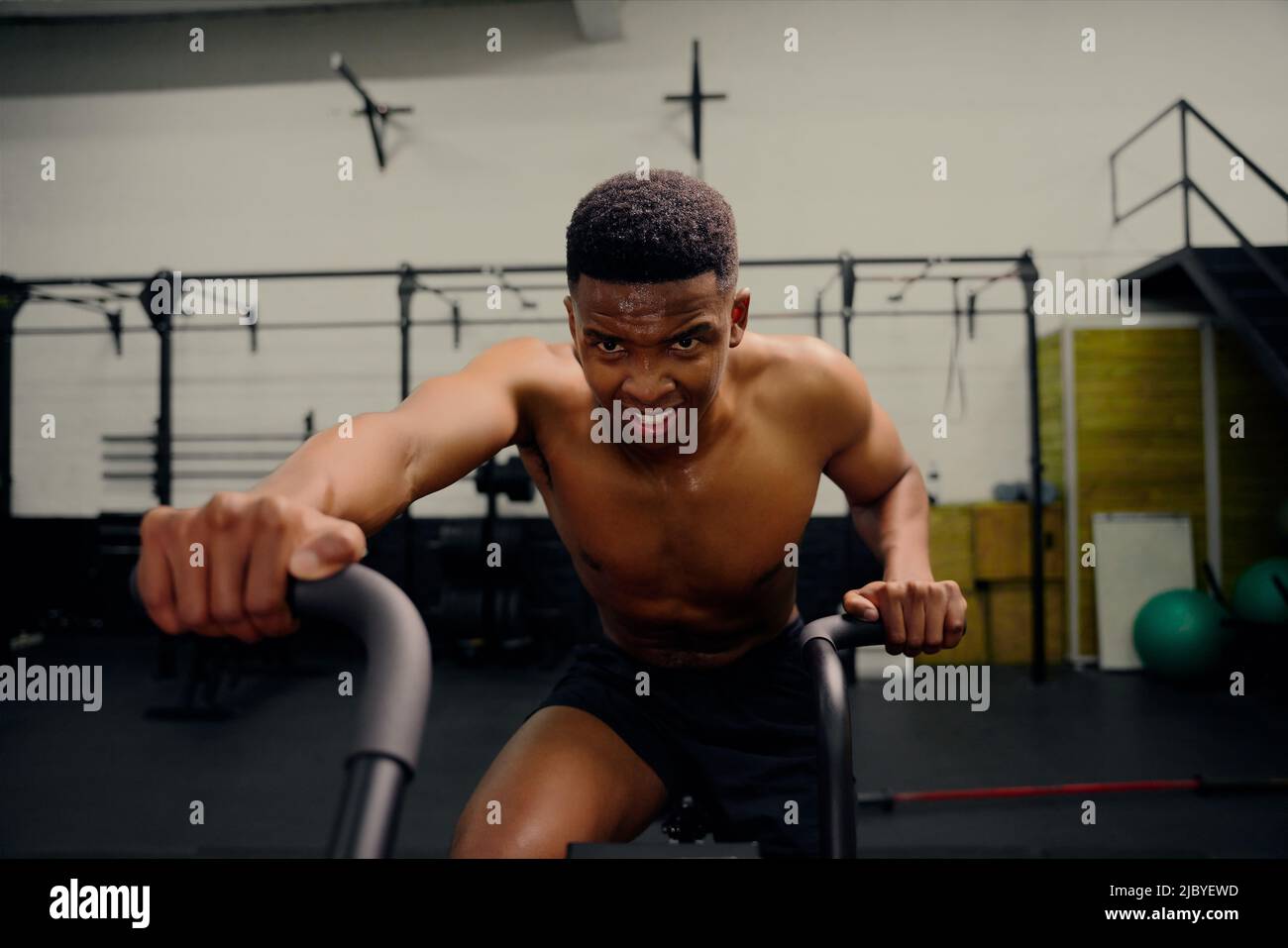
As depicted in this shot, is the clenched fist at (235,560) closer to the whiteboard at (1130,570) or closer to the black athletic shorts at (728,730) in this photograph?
the black athletic shorts at (728,730)

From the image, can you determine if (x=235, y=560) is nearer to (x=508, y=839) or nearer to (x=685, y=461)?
(x=508, y=839)

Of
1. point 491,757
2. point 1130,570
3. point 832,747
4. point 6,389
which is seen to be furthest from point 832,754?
point 6,389

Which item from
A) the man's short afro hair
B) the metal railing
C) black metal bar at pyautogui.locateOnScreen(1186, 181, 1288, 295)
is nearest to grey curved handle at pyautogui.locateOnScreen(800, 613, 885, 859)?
the man's short afro hair

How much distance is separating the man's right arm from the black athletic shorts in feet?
1.35

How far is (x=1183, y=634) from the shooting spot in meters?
3.06

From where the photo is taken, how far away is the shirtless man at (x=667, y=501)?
73 centimetres

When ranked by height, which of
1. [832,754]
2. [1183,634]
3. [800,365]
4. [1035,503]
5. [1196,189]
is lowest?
[1183,634]

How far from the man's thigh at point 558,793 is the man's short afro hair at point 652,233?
1.97 ft

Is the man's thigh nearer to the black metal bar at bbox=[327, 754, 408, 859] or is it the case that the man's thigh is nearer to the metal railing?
the black metal bar at bbox=[327, 754, 408, 859]

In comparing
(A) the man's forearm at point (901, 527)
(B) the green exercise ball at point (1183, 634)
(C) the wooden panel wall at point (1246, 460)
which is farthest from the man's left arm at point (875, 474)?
(C) the wooden panel wall at point (1246, 460)

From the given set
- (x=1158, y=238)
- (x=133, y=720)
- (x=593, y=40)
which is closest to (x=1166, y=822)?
(x=1158, y=238)

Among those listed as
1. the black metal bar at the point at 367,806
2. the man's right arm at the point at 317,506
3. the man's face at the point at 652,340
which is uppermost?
the man's face at the point at 652,340

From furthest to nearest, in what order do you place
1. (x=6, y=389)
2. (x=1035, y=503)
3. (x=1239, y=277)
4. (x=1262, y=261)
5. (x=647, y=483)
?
(x=6, y=389)
(x=1035, y=503)
(x=1239, y=277)
(x=1262, y=261)
(x=647, y=483)

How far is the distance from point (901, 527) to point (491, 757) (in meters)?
1.89
